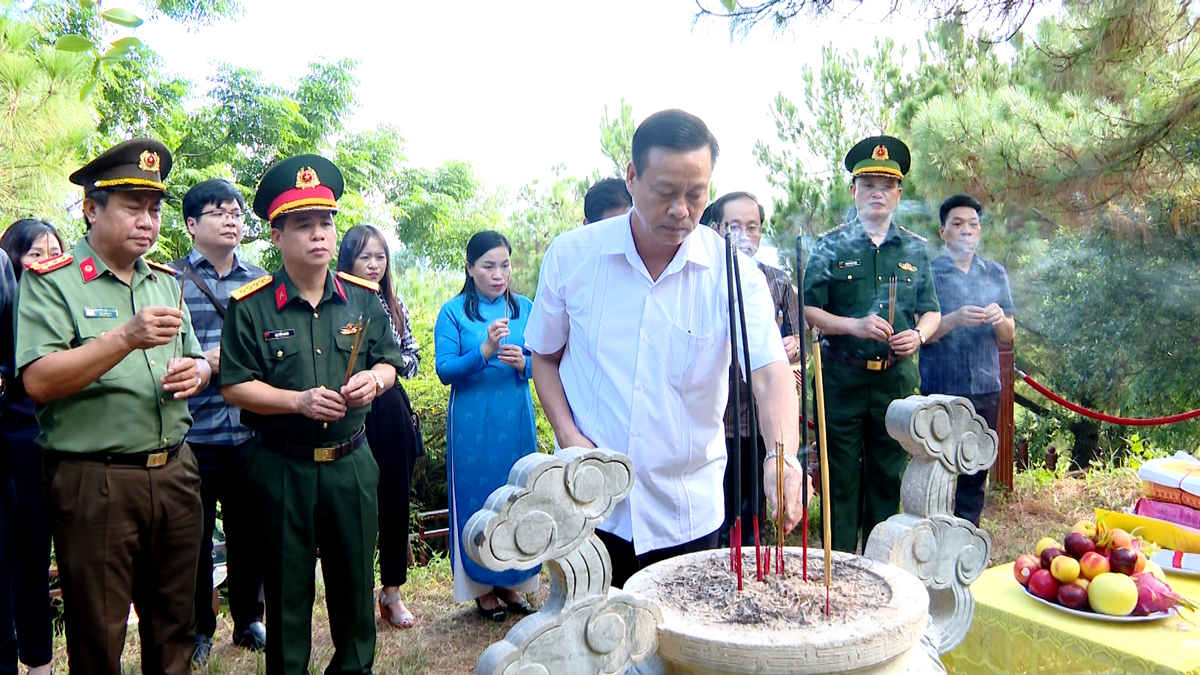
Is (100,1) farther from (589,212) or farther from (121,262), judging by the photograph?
(589,212)

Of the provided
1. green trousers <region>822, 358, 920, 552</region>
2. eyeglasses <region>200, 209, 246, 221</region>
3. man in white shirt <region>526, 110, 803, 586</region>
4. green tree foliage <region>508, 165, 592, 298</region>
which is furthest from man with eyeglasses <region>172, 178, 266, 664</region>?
green tree foliage <region>508, 165, 592, 298</region>

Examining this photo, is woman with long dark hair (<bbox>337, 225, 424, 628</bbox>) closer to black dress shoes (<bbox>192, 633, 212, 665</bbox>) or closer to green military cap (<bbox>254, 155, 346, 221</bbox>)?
black dress shoes (<bbox>192, 633, 212, 665</bbox>)

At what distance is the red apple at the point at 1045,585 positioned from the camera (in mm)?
2764

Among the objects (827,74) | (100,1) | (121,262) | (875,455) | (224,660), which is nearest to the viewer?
(100,1)

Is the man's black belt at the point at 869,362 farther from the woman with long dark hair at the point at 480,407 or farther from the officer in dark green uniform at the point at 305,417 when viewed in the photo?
the officer in dark green uniform at the point at 305,417

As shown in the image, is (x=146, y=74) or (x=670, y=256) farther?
(x=146, y=74)

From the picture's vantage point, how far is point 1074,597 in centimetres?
267

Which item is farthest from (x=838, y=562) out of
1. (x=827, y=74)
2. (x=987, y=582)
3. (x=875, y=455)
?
(x=827, y=74)

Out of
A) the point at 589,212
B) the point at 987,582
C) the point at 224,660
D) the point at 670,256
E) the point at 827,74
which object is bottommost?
the point at 224,660

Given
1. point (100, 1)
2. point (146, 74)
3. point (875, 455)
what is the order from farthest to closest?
point (146, 74) → point (875, 455) → point (100, 1)

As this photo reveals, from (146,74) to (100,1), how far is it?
14.7 m

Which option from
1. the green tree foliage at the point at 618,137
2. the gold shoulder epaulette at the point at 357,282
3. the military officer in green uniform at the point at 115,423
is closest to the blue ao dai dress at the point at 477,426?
the gold shoulder epaulette at the point at 357,282

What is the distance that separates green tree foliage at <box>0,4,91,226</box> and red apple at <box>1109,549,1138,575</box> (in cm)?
810

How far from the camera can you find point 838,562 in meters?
2.15
